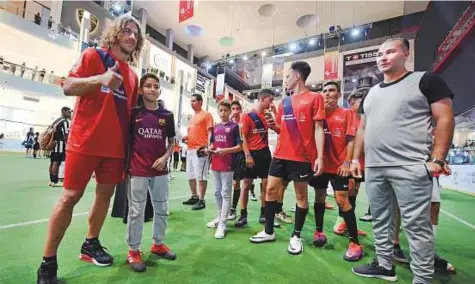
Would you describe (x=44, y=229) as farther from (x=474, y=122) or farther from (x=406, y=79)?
(x=474, y=122)

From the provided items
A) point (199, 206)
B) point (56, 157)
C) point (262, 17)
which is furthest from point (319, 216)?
point (262, 17)

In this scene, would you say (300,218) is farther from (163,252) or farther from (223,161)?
(163,252)

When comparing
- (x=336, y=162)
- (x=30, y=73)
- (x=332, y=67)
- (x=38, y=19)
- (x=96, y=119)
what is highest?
(x=38, y=19)

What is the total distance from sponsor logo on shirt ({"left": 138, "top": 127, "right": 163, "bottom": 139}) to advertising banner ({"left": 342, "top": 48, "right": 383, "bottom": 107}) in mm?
12928

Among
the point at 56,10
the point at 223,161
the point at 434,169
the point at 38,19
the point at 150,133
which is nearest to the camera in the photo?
the point at 434,169

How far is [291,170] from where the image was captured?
266cm

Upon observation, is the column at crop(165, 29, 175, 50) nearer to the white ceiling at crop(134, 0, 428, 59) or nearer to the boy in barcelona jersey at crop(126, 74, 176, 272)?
the white ceiling at crop(134, 0, 428, 59)

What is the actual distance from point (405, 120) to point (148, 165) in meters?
1.86

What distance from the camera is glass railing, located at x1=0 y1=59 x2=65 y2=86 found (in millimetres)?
14798

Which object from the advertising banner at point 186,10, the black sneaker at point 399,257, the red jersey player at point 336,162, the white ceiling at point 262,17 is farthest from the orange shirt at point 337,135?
the white ceiling at point 262,17

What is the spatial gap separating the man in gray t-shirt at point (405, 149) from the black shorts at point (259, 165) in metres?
1.76

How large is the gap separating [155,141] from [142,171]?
264mm

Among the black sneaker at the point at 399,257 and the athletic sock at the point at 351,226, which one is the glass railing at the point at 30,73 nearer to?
the athletic sock at the point at 351,226

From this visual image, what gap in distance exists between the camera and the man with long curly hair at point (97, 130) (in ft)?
5.59
